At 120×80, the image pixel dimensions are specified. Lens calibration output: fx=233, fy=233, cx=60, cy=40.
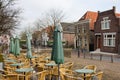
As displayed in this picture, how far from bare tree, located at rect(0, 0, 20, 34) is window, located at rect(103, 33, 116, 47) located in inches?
597

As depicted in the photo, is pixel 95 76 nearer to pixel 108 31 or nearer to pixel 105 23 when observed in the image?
pixel 108 31

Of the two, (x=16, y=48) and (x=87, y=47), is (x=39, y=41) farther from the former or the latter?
(x=16, y=48)

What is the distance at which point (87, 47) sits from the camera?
45.6 meters

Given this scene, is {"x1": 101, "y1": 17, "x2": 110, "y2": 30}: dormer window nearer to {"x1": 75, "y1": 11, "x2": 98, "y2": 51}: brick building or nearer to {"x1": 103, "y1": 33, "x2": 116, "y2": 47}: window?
{"x1": 103, "y1": 33, "x2": 116, "y2": 47}: window

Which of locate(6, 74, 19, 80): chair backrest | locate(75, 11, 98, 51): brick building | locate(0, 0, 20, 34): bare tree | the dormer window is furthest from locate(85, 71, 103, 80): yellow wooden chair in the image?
locate(75, 11, 98, 51): brick building

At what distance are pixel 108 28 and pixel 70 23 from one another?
24.7 m

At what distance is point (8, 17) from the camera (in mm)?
30062

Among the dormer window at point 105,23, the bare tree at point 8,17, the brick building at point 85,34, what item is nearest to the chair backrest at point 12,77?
the bare tree at point 8,17

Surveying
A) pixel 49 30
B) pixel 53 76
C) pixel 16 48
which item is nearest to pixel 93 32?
pixel 49 30

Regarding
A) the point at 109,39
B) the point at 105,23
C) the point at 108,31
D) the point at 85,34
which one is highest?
the point at 105,23

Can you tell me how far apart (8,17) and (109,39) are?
56.5ft

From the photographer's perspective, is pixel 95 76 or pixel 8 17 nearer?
pixel 95 76

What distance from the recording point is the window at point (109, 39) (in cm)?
3719

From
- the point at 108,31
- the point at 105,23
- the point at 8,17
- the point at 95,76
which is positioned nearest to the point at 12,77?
the point at 95,76
